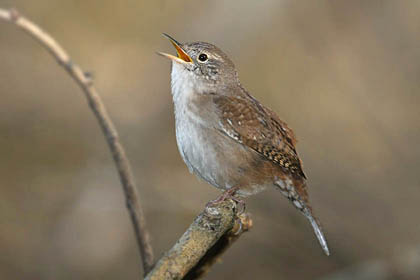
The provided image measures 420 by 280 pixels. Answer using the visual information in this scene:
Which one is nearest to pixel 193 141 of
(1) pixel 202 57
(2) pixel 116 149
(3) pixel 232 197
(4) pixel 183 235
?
(3) pixel 232 197

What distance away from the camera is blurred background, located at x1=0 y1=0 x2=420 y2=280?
5.27 meters

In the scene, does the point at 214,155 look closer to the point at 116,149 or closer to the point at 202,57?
the point at 202,57

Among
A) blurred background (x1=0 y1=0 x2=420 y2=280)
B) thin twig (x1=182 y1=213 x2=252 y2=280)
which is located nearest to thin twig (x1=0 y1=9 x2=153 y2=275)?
thin twig (x1=182 y1=213 x2=252 y2=280)

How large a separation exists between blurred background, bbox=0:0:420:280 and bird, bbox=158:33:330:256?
1246mm

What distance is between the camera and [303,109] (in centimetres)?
671

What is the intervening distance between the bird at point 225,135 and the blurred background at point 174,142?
125 centimetres

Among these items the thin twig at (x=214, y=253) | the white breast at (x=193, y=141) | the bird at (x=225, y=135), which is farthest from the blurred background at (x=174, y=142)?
the thin twig at (x=214, y=253)

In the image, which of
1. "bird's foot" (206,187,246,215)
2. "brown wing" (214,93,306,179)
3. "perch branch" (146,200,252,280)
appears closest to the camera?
"perch branch" (146,200,252,280)

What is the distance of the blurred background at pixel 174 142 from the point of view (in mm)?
5273

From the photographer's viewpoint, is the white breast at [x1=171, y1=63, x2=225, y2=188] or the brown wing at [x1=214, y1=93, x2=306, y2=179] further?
the brown wing at [x1=214, y1=93, x2=306, y2=179]

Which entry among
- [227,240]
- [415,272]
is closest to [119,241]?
[415,272]

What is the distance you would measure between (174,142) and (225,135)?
2.80 m

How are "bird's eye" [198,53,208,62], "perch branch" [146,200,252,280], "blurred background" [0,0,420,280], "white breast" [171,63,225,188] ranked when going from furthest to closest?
"blurred background" [0,0,420,280] → "bird's eye" [198,53,208,62] → "white breast" [171,63,225,188] → "perch branch" [146,200,252,280]

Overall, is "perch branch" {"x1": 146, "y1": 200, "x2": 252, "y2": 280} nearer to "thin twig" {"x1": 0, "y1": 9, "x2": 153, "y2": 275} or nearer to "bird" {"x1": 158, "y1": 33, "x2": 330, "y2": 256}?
"thin twig" {"x1": 0, "y1": 9, "x2": 153, "y2": 275}
